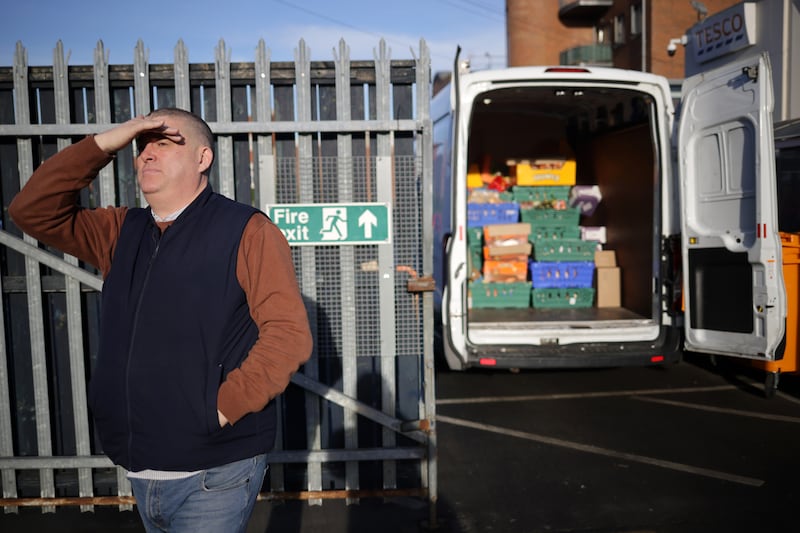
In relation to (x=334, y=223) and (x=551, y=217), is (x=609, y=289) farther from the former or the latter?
(x=334, y=223)

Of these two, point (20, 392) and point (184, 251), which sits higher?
point (184, 251)

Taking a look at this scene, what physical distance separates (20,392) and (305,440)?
1.63 metres

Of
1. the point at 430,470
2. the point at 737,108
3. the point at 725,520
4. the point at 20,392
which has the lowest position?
the point at 725,520

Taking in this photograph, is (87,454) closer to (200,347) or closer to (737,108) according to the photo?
(200,347)

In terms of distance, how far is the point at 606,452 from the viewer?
5086mm

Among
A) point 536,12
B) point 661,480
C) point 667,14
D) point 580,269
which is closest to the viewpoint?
point 661,480

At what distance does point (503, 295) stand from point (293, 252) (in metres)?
4.41

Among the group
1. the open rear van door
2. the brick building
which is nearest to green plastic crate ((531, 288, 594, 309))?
the open rear van door

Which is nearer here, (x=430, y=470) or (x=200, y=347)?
(x=200, y=347)

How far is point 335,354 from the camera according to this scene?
3.96 meters

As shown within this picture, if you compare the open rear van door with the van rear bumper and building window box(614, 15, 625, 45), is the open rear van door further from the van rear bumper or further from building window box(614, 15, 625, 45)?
building window box(614, 15, 625, 45)

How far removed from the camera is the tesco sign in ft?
34.4

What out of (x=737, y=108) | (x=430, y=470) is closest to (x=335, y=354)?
(x=430, y=470)

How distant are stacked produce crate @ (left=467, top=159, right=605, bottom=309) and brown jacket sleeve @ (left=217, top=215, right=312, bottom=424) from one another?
19.2 feet
